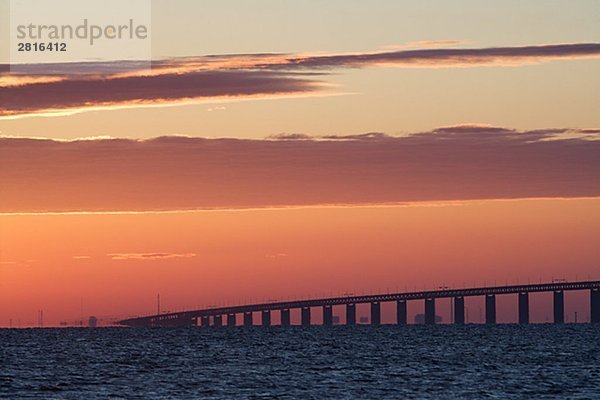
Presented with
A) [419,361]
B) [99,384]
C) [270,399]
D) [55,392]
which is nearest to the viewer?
[270,399]

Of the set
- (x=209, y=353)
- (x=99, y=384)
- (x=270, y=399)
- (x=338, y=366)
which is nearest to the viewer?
(x=270, y=399)

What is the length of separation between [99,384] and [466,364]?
33.8 meters

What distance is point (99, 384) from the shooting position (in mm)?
85750

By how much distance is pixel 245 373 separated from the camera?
96.2 m

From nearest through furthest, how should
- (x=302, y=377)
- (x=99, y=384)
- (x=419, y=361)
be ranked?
(x=99, y=384), (x=302, y=377), (x=419, y=361)

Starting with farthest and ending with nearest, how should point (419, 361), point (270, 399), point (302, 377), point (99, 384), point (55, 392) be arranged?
point (419, 361), point (302, 377), point (99, 384), point (55, 392), point (270, 399)

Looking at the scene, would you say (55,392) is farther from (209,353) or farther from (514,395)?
(209,353)

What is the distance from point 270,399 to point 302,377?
691 inches

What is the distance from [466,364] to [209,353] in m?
35.1

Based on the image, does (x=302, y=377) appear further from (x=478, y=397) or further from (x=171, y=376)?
(x=478, y=397)

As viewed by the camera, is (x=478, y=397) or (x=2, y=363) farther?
(x=2, y=363)

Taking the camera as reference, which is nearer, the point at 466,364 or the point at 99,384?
the point at 99,384

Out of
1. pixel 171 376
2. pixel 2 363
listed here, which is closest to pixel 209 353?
pixel 2 363

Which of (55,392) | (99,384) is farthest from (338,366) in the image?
(55,392)
